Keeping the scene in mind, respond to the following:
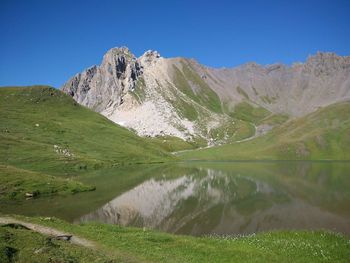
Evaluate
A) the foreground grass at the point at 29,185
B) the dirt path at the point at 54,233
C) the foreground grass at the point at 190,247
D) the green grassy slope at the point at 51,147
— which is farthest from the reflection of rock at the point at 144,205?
the green grassy slope at the point at 51,147

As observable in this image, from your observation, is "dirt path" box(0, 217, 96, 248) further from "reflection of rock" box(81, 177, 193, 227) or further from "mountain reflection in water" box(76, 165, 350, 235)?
"reflection of rock" box(81, 177, 193, 227)

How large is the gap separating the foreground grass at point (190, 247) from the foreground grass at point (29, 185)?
31797mm

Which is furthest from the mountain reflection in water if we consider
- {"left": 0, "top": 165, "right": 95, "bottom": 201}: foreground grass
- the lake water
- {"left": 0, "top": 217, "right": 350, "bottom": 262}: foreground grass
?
{"left": 0, "top": 165, "right": 95, "bottom": 201}: foreground grass

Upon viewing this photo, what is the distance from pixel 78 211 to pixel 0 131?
113m

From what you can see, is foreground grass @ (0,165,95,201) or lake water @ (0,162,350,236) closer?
lake water @ (0,162,350,236)

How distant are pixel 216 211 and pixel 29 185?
3944 cm

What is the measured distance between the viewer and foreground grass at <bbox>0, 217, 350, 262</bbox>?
2783 cm

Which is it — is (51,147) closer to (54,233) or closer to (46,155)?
(46,155)

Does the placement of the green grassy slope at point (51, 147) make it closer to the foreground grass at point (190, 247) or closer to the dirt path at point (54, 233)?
the dirt path at point (54, 233)

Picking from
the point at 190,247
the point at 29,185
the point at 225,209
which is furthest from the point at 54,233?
the point at 29,185

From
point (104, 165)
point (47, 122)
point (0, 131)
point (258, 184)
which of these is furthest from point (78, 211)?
point (47, 122)

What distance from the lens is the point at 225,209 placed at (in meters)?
63.5

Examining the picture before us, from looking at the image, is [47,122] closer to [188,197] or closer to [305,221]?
[188,197]

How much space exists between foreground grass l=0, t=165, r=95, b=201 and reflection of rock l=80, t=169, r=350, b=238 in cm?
1228
